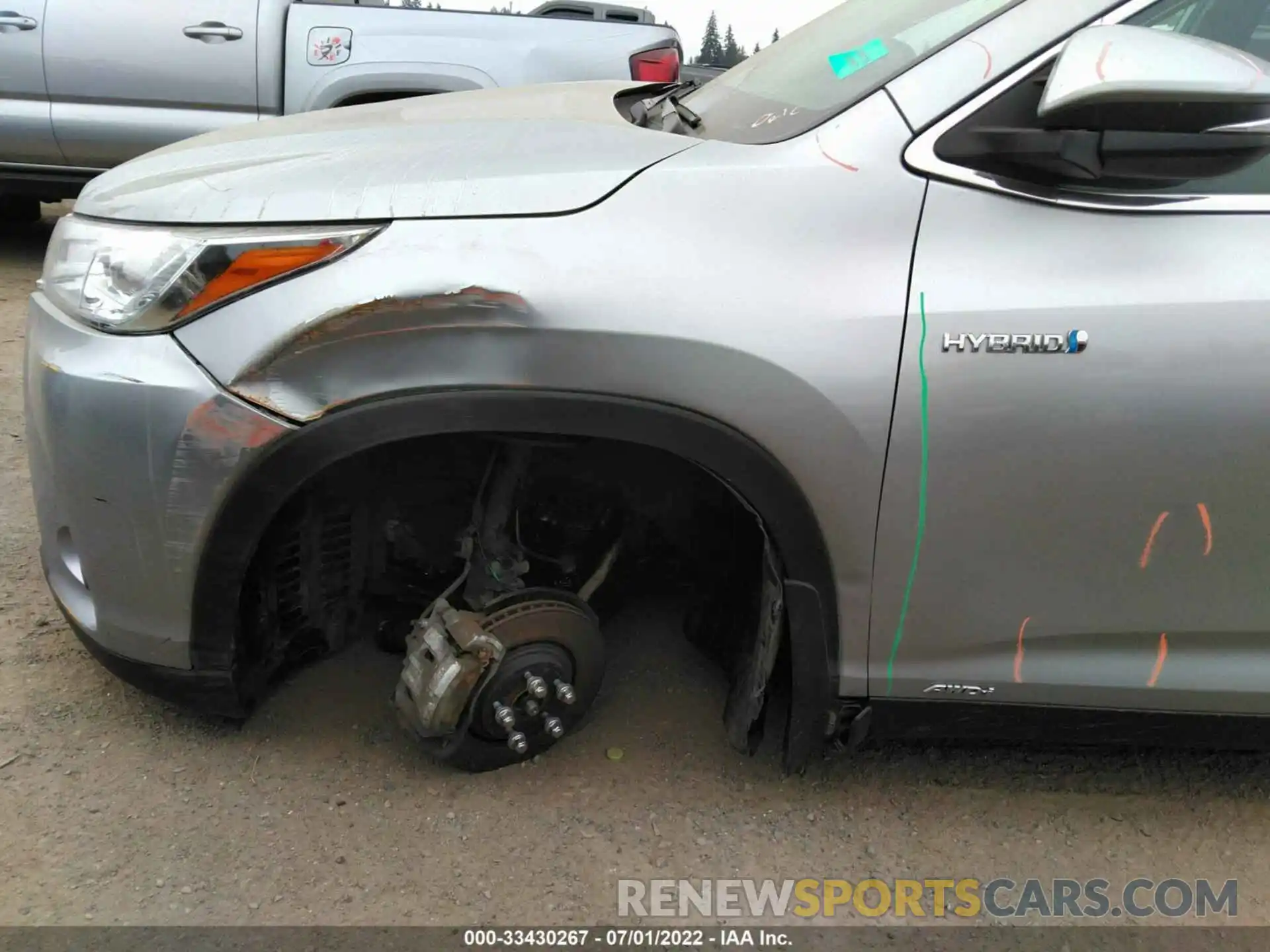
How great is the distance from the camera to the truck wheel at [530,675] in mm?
1903

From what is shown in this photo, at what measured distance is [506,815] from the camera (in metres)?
1.94

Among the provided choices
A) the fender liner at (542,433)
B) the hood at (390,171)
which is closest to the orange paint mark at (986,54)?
the hood at (390,171)

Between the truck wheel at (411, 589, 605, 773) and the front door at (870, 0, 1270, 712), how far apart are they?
A: 0.66m

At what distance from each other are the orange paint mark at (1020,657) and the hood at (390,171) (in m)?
1.06

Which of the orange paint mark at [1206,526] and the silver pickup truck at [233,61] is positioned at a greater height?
the orange paint mark at [1206,526]

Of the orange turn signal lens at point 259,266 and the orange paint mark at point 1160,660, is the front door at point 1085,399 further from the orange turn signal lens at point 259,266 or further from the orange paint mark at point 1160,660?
the orange turn signal lens at point 259,266

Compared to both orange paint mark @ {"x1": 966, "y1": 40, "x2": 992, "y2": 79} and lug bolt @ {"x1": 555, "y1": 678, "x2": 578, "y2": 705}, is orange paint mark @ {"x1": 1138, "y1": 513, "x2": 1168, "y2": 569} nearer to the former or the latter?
orange paint mark @ {"x1": 966, "y1": 40, "x2": 992, "y2": 79}

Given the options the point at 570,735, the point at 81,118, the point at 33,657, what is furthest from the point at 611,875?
the point at 81,118

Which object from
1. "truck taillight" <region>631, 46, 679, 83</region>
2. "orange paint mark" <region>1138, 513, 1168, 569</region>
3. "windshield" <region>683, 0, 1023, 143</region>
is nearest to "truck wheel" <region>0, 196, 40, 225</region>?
"truck taillight" <region>631, 46, 679, 83</region>

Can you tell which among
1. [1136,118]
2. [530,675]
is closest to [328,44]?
[530,675]

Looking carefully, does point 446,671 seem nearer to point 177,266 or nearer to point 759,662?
point 759,662

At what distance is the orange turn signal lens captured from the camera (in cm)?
160

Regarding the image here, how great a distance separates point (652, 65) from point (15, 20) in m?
3.23

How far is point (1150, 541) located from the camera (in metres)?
1.65
